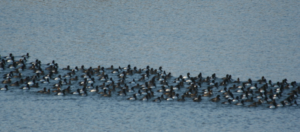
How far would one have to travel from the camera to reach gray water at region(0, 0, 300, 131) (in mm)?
28812

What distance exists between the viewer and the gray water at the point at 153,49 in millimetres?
28812

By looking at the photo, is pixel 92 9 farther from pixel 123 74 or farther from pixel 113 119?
pixel 113 119

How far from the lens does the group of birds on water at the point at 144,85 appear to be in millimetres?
31828

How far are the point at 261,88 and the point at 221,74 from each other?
6.44m

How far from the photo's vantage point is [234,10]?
66.0m

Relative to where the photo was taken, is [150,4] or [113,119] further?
[150,4]

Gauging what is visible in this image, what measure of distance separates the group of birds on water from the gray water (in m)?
0.92

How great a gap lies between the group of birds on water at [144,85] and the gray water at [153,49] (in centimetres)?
92

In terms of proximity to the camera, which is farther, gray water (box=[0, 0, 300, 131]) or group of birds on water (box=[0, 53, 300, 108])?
group of birds on water (box=[0, 53, 300, 108])

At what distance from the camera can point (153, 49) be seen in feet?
163

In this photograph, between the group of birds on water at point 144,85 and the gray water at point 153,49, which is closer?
the gray water at point 153,49

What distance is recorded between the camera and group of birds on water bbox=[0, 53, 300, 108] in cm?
3183

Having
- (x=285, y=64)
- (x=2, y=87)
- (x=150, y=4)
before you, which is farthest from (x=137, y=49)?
(x=150, y=4)

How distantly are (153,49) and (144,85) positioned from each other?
1576 cm
